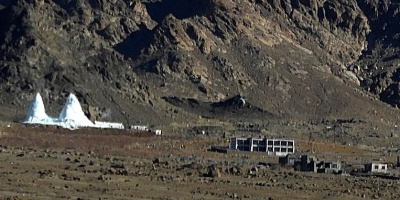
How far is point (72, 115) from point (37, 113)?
4.88 metres

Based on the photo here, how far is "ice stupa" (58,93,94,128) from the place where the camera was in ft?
547

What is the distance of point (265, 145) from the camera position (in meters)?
151

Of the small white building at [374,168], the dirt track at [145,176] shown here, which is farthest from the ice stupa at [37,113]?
the small white building at [374,168]

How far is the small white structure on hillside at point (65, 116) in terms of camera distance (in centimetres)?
16625

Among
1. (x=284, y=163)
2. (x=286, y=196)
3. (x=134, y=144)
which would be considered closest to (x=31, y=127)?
(x=134, y=144)

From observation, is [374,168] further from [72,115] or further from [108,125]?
[108,125]

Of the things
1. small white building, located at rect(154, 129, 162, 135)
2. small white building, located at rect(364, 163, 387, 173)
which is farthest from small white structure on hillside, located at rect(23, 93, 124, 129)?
small white building, located at rect(364, 163, 387, 173)

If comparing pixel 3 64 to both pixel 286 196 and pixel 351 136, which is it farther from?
pixel 286 196

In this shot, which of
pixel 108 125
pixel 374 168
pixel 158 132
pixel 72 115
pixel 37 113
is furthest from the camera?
pixel 108 125

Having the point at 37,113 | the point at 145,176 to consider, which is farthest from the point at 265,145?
the point at 145,176

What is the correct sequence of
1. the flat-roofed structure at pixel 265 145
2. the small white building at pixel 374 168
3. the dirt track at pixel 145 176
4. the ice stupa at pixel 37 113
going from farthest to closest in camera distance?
the ice stupa at pixel 37 113 → the flat-roofed structure at pixel 265 145 → the small white building at pixel 374 168 → the dirt track at pixel 145 176

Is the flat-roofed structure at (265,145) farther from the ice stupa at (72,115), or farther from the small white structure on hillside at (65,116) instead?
the ice stupa at (72,115)

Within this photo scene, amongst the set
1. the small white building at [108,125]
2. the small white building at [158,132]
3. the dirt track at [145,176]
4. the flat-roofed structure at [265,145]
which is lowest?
the dirt track at [145,176]

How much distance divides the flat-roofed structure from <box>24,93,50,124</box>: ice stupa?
30603 millimetres
